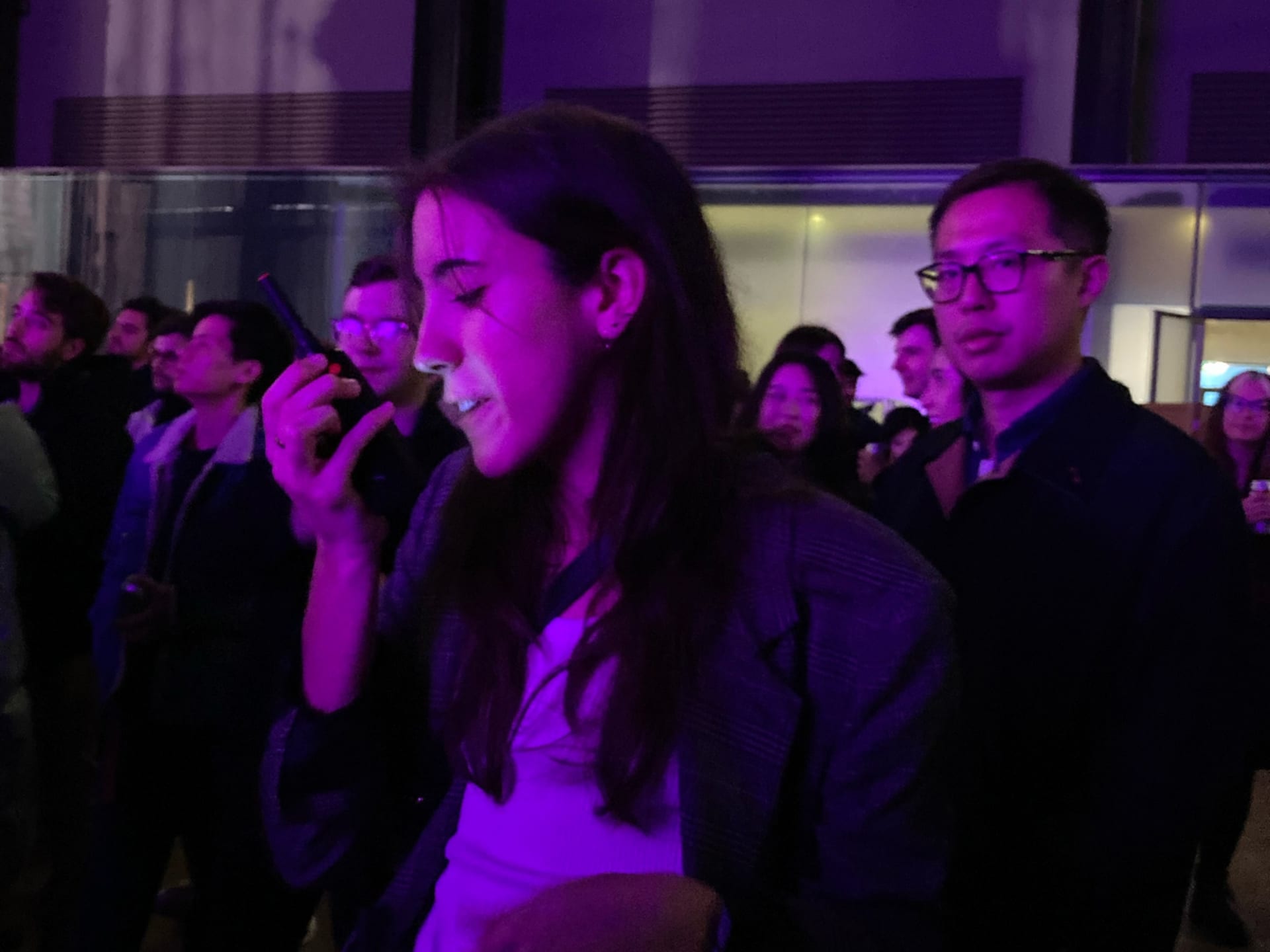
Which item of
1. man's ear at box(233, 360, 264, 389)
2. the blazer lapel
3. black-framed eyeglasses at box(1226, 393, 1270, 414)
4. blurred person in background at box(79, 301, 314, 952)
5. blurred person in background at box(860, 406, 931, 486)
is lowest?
blurred person in background at box(79, 301, 314, 952)

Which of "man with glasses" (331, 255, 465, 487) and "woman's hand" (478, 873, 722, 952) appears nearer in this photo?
"woman's hand" (478, 873, 722, 952)

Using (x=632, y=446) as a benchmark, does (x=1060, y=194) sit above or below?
above

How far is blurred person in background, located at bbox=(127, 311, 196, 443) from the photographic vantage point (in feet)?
12.2

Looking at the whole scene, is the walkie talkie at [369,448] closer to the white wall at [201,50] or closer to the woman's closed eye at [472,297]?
the woman's closed eye at [472,297]

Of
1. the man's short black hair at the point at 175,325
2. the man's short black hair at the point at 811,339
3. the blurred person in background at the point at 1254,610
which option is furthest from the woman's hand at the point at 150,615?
the blurred person in background at the point at 1254,610

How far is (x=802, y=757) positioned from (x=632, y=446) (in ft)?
0.97

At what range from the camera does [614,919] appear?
80cm

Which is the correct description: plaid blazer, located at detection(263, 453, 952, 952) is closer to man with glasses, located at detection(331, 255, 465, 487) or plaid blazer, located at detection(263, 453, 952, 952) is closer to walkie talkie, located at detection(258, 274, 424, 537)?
walkie talkie, located at detection(258, 274, 424, 537)

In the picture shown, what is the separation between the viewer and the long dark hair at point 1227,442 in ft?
14.0

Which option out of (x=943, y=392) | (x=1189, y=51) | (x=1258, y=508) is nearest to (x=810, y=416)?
(x=943, y=392)

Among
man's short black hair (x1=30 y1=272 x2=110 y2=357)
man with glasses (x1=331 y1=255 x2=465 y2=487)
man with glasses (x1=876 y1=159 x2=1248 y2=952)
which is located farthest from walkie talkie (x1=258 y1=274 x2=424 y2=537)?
man's short black hair (x1=30 y1=272 x2=110 y2=357)

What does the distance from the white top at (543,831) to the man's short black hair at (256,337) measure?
6.72ft

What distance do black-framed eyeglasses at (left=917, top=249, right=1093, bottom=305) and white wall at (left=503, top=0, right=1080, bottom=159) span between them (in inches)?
267

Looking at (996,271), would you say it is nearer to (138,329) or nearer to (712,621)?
(712,621)
